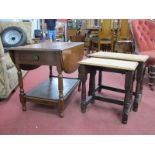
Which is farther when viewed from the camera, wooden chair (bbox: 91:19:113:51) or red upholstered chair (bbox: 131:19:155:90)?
wooden chair (bbox: 91:19:113:51)

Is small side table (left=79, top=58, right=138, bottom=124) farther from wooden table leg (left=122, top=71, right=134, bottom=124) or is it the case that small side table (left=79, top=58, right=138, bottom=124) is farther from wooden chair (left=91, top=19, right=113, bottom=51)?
wooden chair (left=91, top=19, right=113, bottom=51)

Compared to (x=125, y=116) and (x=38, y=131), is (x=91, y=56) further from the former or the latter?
(x=38, y=131)

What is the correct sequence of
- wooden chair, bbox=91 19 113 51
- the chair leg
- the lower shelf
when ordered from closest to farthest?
the lower shelf → the chair leg → wooden chair, bbox=91 19 113 51

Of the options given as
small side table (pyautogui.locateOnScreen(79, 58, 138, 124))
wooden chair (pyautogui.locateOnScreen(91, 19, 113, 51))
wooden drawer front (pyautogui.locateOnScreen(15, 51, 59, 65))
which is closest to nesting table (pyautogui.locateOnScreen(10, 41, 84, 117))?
wooden drawer front (pyautogui.locateOnScreen(15, 51, 59, 65))

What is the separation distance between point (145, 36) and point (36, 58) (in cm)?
202

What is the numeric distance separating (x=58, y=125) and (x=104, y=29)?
391 centimetres

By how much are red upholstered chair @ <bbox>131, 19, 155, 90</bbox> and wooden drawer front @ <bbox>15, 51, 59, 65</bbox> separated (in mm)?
1624

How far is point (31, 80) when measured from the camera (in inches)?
114

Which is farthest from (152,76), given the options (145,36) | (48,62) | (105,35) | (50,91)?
(105,35)

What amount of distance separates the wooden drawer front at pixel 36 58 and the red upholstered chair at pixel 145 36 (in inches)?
63.9

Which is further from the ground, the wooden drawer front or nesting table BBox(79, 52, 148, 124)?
the wooden drawer front

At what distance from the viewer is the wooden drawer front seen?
1.57 metres

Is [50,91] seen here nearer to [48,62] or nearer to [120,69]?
[48,62]

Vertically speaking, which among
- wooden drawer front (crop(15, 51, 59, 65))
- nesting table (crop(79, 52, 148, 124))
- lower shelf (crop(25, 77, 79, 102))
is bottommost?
lower shelf (crop(25, 77, 79, 102))
